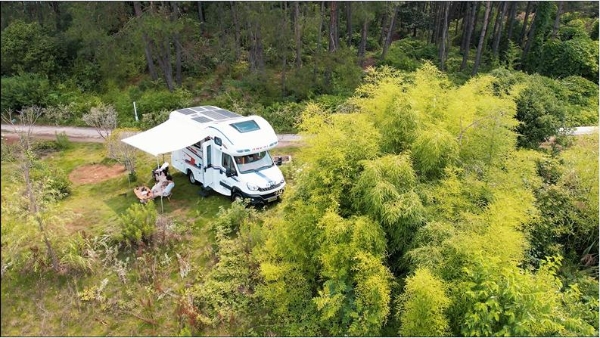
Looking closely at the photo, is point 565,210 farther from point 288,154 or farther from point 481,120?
point 288,154

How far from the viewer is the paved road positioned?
1911cm

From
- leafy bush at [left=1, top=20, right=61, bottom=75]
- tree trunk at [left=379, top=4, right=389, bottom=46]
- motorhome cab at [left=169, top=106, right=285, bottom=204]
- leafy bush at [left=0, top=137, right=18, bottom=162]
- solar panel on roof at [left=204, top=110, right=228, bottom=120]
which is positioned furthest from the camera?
tree trunk at [left=379, top=4, right=389, bottom=46]

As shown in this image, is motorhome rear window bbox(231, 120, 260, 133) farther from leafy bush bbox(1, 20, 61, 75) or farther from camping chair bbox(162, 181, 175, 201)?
leafy bush bbox(1, 20, 61, 75)

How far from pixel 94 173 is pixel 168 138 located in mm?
4349

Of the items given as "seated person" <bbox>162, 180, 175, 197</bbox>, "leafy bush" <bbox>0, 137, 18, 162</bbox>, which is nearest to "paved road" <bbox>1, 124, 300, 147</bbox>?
"leafy bush" <bbox>0, 137, 18, 162</bbox>

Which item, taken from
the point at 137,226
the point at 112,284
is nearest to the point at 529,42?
the point at 137,226

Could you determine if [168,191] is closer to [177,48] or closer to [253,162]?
[253,162]

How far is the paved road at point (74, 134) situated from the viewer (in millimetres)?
19109

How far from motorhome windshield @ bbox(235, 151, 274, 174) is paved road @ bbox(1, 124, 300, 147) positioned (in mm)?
4654

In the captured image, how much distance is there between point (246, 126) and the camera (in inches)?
538

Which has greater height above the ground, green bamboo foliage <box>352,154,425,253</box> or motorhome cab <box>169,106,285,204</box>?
green bamboo foliage <box>352,154,425,253</box>

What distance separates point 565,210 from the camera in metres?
10.8

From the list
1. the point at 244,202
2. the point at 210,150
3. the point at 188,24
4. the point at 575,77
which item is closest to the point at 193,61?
the point at 188,24

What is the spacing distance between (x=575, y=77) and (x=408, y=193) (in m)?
21.7
